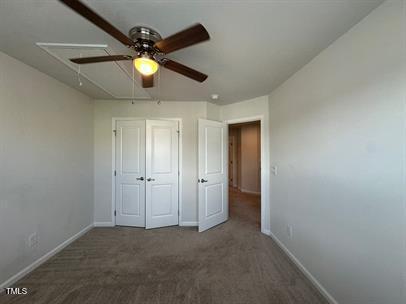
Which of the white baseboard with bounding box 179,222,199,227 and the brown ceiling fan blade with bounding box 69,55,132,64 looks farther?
the white baseboard with bounding box 179,222,199,227

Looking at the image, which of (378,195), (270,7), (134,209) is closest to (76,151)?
(134,209)

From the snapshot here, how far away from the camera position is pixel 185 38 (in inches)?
42.2

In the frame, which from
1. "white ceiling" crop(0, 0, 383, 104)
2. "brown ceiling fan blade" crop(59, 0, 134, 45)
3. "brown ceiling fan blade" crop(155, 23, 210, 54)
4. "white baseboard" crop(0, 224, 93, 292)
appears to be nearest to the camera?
"brown ceiling fan blade" crop(59, 0, 134, 45)

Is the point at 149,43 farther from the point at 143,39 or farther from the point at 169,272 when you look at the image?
the point at 169,272

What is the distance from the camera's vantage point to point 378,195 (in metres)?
1.18

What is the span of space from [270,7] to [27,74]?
8.45ft

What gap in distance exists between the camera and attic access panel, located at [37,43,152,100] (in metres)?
1.61

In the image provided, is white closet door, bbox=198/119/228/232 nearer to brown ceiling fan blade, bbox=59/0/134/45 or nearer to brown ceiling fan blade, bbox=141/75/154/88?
brown ceiling fan blade, bbox=141/75/154/88

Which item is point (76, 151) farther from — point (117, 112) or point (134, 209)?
point (134, 209)

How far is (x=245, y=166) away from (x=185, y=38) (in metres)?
5.48

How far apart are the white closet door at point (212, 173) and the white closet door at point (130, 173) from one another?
110 cm

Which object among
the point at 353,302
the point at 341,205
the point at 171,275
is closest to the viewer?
the point at 353,302

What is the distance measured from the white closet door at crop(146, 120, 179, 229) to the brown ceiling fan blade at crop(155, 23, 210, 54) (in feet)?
6.74

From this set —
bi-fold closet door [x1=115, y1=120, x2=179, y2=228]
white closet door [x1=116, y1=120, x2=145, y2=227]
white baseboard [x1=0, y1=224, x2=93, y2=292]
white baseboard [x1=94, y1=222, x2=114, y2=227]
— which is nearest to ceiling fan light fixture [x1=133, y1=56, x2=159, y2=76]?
bi-fold closet door [x1=115, y1=120, x2=179, y2=228]
